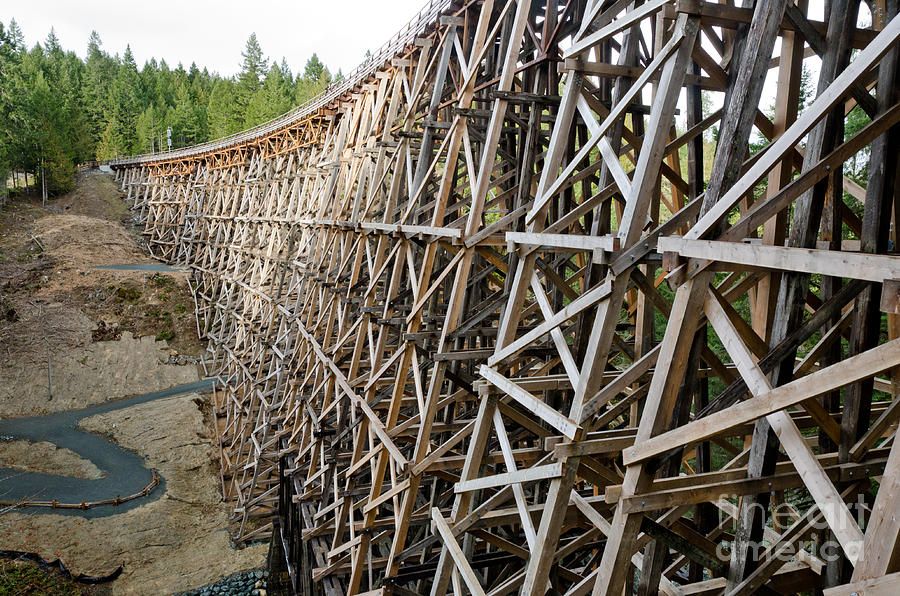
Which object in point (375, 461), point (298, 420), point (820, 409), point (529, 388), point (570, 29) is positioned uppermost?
point (570, 29)

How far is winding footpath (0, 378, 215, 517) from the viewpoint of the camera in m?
16.5

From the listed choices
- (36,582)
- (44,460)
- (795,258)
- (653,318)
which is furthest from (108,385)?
(795,258)

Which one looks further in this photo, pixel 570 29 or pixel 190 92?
pixel 190 92

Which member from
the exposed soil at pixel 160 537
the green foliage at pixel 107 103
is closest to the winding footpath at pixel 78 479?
the exposed soil at pixel 160 537

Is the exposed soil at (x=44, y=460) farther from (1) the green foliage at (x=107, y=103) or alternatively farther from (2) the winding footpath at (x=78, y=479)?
(1) the green foliage at (x=107, y=103)

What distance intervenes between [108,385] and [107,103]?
45420 millimetres

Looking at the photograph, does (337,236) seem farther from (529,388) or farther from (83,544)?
(83,544)

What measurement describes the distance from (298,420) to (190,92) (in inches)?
2485

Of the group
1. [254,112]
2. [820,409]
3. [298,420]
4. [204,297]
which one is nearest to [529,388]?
[820,409]

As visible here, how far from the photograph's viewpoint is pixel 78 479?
1789 cm

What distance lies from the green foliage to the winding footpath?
21.6m

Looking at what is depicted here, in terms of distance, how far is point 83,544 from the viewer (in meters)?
14.3

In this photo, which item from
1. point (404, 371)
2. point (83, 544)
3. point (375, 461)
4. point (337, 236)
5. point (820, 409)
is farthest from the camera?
point (83, 544)

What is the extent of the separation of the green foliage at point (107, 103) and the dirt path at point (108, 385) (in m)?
4.87
